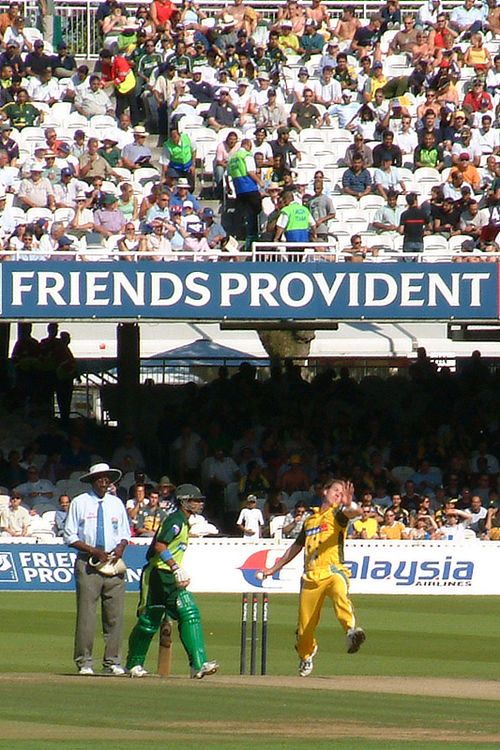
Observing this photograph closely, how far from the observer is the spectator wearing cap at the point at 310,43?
28.3 m

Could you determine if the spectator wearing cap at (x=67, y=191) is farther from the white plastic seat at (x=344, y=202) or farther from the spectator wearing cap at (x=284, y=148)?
the white plastic seat at (x=344, y=202)

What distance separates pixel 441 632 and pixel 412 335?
14.0 m

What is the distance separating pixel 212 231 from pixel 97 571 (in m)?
12.0

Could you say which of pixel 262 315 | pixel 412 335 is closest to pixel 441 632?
pixel 262 315

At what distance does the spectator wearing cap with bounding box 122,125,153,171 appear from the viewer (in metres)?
25.1

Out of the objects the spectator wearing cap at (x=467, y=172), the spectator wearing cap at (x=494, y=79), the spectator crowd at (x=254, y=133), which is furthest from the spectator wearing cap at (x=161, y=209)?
the spectator wearing cap at (x=494, y=79)

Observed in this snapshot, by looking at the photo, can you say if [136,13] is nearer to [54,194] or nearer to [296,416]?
[54,194]

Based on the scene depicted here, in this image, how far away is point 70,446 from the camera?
80.1ft

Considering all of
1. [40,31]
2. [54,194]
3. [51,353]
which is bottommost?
[51,353]

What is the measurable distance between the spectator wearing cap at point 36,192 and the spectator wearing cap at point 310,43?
6.76 meters

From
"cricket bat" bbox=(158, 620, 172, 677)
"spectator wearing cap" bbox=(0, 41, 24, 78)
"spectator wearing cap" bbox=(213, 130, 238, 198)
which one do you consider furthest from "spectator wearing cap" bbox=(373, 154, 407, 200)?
"cricket bat" bbox=(158, 620, 172, 677)

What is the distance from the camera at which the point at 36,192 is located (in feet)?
77.2

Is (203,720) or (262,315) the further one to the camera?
(262,315)

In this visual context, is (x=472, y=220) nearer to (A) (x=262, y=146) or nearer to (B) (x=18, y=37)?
(A) (x=262, y=146)
